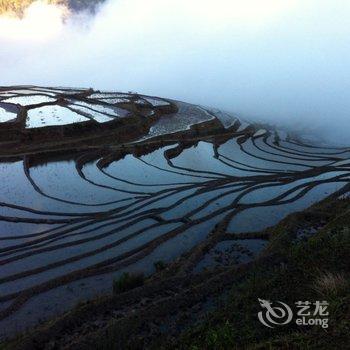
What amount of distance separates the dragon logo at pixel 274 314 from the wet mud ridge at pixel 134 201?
187 cm

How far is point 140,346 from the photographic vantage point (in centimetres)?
781

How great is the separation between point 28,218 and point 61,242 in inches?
90.5

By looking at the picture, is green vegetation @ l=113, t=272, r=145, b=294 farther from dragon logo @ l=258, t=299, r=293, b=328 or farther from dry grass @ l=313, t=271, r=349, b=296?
dry grass @ l=313, t=271, r=349, b=296

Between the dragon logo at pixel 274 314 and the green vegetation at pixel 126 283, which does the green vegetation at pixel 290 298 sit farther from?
the green vegetation at pixel 126 283

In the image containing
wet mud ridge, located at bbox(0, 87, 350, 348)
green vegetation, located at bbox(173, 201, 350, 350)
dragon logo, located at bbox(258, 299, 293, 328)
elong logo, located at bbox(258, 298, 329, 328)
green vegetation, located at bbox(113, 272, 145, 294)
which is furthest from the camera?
wet mud ridge, located at bbox(0, 87, 350, 348)

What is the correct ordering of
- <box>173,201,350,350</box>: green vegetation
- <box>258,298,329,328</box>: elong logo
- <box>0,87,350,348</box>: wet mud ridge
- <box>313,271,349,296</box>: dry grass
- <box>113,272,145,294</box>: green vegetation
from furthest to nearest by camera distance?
<box>0,87,350,348</box>: wet mud ridge
<box>113,272,145,294</box>: green vegetation
<box>313,271,349,296</box>: dry grass
<box>258,298,329,328</box>: elong logo
<box>173,201,350,350</box>: green vegetation

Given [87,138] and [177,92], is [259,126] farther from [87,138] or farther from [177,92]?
[177,92]

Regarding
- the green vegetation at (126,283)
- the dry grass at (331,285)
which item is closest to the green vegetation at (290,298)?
the dry grass at (331,285)

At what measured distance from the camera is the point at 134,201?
16.3 meters

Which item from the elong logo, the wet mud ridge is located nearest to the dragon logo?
the elong logo

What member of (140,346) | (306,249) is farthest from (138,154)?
(140,346)

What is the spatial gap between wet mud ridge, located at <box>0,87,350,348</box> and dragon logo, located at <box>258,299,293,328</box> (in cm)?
187

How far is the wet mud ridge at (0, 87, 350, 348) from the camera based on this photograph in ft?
33.2

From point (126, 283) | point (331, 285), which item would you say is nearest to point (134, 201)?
point (126, 283)
